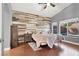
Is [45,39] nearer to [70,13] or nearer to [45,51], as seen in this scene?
[45,51]

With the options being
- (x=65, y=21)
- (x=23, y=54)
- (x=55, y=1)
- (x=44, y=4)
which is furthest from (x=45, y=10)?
(x=23, y=54)

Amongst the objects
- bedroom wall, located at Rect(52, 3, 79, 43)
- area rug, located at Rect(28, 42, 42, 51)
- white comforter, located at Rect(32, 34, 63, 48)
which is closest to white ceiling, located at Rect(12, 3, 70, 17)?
bedroom wall, located at Rect(52, 3, 79, 43)

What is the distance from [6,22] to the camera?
2.25m

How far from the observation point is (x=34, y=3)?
2324mm

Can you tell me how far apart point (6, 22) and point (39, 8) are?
2.25 feet

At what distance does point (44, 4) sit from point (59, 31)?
0.60 meters

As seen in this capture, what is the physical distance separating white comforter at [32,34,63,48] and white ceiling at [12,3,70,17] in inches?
16.1

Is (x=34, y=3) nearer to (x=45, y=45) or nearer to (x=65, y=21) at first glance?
(x=65, y=21)

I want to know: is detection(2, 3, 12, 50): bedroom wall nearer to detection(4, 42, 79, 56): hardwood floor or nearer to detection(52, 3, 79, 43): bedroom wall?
detection(4, 42, 79, 56): hardwood floor

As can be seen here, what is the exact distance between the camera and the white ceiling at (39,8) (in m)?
2.28

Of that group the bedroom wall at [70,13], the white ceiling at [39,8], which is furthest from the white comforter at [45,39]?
the white ceiling at [39,8]

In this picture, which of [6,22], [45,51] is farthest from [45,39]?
[6,22]

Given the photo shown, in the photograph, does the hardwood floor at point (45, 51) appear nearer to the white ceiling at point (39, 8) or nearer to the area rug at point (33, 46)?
the area rug at point (33, 46)

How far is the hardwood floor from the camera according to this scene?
2256 millimetres
